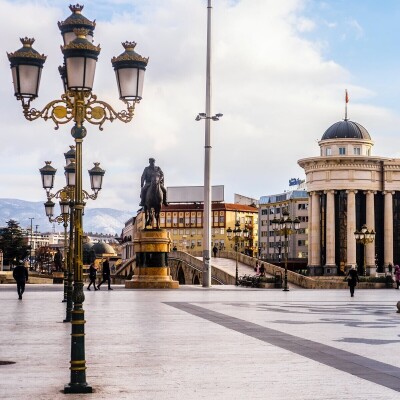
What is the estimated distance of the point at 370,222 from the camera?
100375 mm

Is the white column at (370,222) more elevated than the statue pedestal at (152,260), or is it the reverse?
the white column at (370,222)

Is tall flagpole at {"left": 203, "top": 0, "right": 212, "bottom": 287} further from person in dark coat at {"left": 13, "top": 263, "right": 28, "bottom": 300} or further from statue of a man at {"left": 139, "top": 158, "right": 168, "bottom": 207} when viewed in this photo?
person in dark coat at {"left": 13, "top": 263, "right": 28, "bottom": 300}

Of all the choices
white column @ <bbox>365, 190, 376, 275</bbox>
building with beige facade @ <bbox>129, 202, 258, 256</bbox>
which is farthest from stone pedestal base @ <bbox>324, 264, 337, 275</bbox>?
building with beige facade @ <bbox>129, 202, 258, 256</bbox>

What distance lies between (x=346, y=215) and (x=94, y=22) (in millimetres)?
86602

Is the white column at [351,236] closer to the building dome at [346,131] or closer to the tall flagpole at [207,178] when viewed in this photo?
the building dome at [346,131]

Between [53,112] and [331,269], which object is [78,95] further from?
[331,269]

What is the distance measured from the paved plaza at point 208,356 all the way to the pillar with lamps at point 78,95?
67 cm

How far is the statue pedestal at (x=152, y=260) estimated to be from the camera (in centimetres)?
4969

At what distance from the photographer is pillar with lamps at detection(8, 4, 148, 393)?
1152 cm

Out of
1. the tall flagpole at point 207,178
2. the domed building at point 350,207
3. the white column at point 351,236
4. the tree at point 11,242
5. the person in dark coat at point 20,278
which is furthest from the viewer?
the tree at point 11,242

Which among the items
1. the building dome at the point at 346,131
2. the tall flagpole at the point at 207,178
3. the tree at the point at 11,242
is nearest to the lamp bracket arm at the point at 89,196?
the tall flagpole at the point at 207,178

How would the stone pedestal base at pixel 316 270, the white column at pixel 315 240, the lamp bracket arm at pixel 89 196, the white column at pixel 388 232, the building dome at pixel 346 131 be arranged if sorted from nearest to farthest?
the lamp bracket arm at pixel 89 196, the white column at pixel 388 232, the stone pedestal base at pixel 316 270, the white column at pixel 315 240, the building dome at pixel 346 131

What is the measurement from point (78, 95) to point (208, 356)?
493 cm

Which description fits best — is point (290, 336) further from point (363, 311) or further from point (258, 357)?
point (363, 311)
